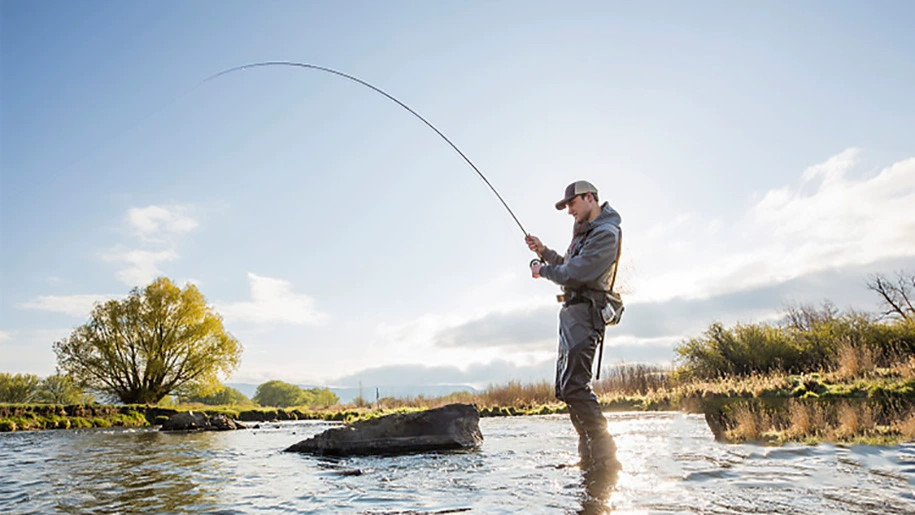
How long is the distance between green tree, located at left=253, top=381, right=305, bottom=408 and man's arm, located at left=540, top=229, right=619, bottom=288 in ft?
341

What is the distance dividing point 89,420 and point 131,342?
18.5m

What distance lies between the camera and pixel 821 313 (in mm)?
48156

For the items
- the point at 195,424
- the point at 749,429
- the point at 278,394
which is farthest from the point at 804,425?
the point at 278,394

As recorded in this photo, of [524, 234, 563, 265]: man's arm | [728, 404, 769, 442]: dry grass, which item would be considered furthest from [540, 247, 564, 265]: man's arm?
[728, 404, 769, 442]: dry grass

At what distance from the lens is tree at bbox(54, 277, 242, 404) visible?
40.9 m

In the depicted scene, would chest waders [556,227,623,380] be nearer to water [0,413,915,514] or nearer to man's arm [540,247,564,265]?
man's arm [540,247,564,265]

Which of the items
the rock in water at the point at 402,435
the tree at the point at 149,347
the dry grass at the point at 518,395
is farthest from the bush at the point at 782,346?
the tree at the point at 149,347

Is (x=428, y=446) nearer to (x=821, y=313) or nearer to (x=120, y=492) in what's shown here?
(x=120, y=492)

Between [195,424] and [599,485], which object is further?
[195,424]

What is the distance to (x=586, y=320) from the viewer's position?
624 cm

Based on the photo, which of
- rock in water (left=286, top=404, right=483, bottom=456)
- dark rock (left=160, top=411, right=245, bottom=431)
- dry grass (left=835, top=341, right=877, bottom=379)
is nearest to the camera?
rock in water (left=286, top=404, right=483, bottom=456)

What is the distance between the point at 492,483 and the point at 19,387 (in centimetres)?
9074

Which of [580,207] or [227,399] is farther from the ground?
[580,207]

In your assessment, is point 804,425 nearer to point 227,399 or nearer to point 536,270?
point 536,270
